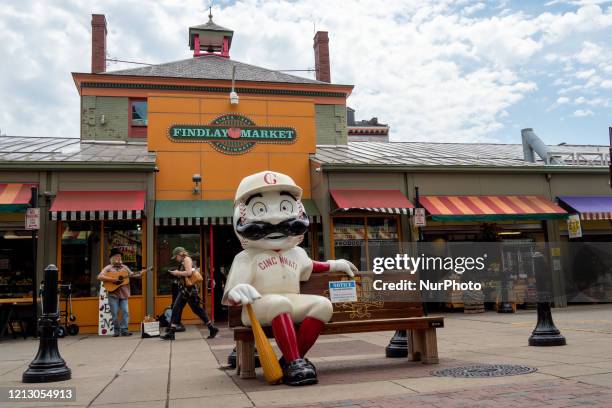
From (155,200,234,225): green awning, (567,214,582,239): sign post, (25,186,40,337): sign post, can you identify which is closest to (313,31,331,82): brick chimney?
(155,200,234,225): green awning

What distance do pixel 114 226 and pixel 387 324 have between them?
30.5 feet

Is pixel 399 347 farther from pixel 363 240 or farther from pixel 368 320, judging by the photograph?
pixel 363 240

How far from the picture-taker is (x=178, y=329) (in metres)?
12.0

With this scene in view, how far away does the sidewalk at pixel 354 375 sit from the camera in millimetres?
4473

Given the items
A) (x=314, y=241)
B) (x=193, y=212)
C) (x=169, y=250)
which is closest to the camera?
(x=193, y=212)

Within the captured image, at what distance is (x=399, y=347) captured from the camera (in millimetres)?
6926

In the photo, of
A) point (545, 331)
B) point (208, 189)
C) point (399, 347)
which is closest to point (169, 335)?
point (208, 189)

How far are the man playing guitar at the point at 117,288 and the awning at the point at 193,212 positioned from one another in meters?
1.76

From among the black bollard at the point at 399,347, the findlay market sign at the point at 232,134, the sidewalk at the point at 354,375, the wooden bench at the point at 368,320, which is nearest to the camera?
the sidewalk at the point at 354,375

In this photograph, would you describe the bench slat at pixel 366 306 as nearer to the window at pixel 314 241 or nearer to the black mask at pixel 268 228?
the black mask at pixel 268 228

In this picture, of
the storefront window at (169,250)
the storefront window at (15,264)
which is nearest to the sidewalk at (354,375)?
the storefront window at (15,264)

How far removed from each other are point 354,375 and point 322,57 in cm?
1830

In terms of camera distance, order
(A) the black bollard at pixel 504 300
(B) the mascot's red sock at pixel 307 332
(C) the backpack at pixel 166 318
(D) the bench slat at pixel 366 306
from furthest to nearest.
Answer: (A) the black bollard at pixel 504 300
(C) the backpack at pixel 166 318
(D) the bench slat at pixel 366 306
(B) the mascot's red sock at pixel 307 332

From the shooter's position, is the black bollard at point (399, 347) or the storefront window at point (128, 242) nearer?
the black bollard at point (399, 347)
